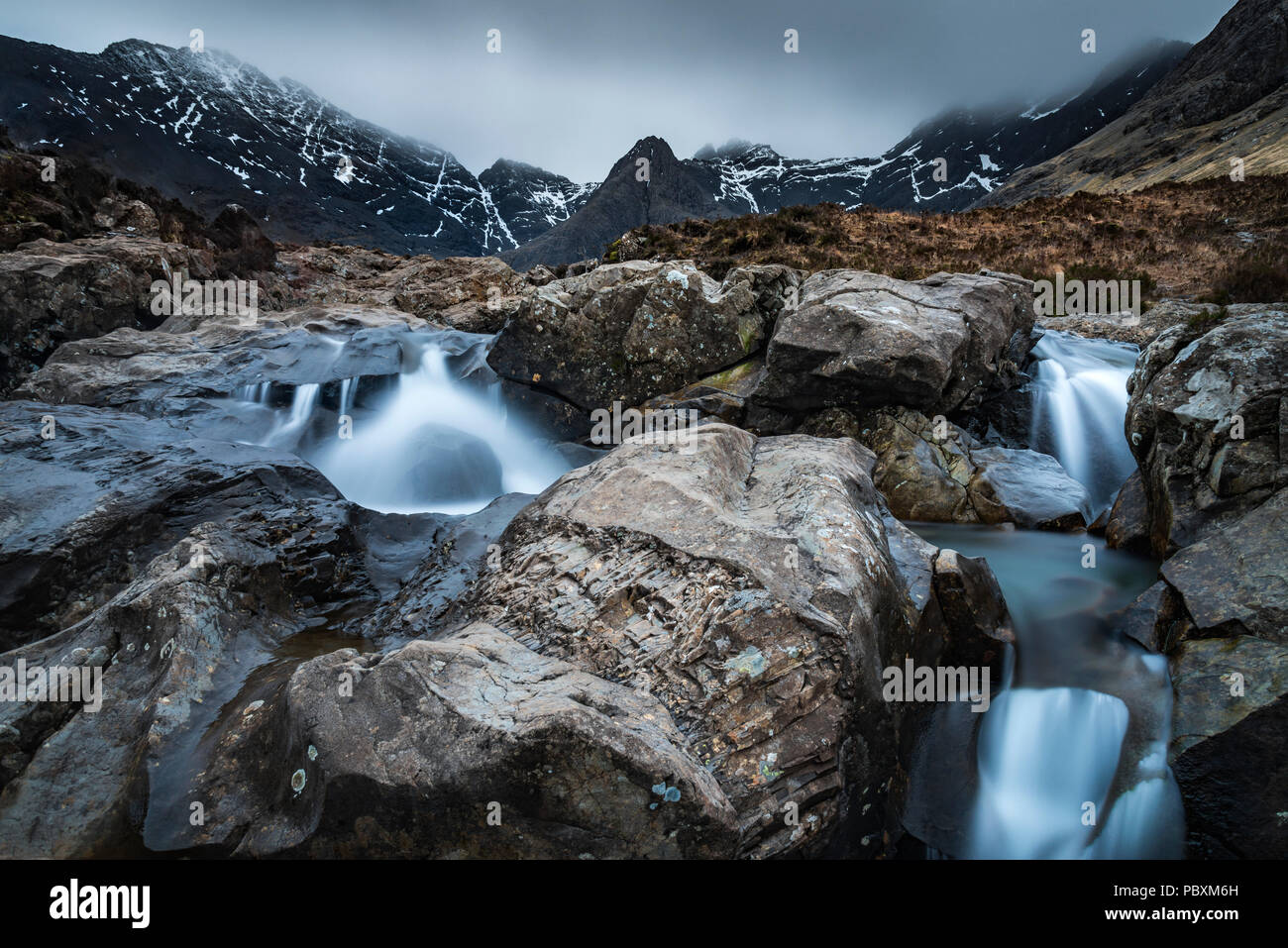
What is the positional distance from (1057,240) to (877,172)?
582ft

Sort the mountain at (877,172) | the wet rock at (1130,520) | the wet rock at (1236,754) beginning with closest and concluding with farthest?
the wet rock at (1236,754)
the wet rock at (1130,520)
the mountain at (877,172)

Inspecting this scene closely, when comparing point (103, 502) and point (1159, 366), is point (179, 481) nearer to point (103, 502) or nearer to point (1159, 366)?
point (103, 502)

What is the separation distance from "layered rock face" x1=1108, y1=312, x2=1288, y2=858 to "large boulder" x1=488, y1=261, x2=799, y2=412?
24.6 ft

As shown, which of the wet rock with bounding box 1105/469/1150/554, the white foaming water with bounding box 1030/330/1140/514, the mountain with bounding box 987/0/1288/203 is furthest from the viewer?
the mountain with bounding box 987/0/1288/203

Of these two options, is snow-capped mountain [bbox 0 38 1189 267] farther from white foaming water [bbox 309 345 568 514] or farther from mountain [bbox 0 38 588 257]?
white foaming water [bbox 309 345 568 514]

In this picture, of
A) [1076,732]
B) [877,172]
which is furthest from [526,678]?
[877,172]

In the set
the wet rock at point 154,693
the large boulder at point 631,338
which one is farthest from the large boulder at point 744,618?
the large boulder at point 631,338

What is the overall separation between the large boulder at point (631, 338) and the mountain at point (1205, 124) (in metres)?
57.7

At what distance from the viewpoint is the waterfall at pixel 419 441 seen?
11.3 meters

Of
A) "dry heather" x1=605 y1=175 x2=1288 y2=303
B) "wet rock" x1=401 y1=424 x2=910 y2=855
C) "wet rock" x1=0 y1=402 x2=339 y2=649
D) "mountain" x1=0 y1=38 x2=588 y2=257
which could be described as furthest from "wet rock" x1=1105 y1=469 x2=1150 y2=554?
"mountain" x1=0 y1=38 x2=588 y2=257

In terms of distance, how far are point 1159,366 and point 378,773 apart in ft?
33.4

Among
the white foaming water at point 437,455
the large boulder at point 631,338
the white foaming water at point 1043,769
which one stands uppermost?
the large boulder at point 631,338

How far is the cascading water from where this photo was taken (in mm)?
4664

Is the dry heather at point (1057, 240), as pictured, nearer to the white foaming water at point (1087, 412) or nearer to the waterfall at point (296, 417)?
the white foaming water at point (1087, 412)
